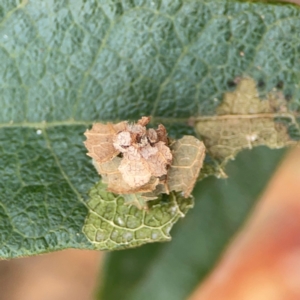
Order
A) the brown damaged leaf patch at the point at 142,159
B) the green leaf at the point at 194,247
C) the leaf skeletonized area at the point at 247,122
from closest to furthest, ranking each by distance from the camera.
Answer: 1. the brown damaged leaf patch at the point at 142,159
2. the leaf skeletonized area at the point at 247,122
3. the green leaf at the point at 194,247

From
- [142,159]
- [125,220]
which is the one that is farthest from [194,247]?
[142,159]

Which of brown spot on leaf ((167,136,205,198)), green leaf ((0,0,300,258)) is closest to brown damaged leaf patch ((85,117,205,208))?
brown spot on leaf ((167,136,205,198))

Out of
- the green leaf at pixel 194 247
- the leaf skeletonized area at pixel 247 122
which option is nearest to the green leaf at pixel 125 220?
the leaf skeletonized area at pixel 247 122

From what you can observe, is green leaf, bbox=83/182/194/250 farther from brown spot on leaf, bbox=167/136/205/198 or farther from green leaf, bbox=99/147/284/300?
green leaf, bbox=99/147/284/300

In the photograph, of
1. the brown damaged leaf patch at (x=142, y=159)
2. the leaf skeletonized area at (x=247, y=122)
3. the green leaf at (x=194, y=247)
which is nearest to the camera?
the brown damaged leaf patch at (x=142, y=159)

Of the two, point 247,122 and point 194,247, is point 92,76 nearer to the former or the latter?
point 247,122

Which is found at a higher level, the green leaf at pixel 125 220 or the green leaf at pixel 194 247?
the green leaf at pixel 125 220

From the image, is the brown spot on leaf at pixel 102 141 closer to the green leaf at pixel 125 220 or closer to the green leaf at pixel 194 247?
the green leaf at pixel 125 220
